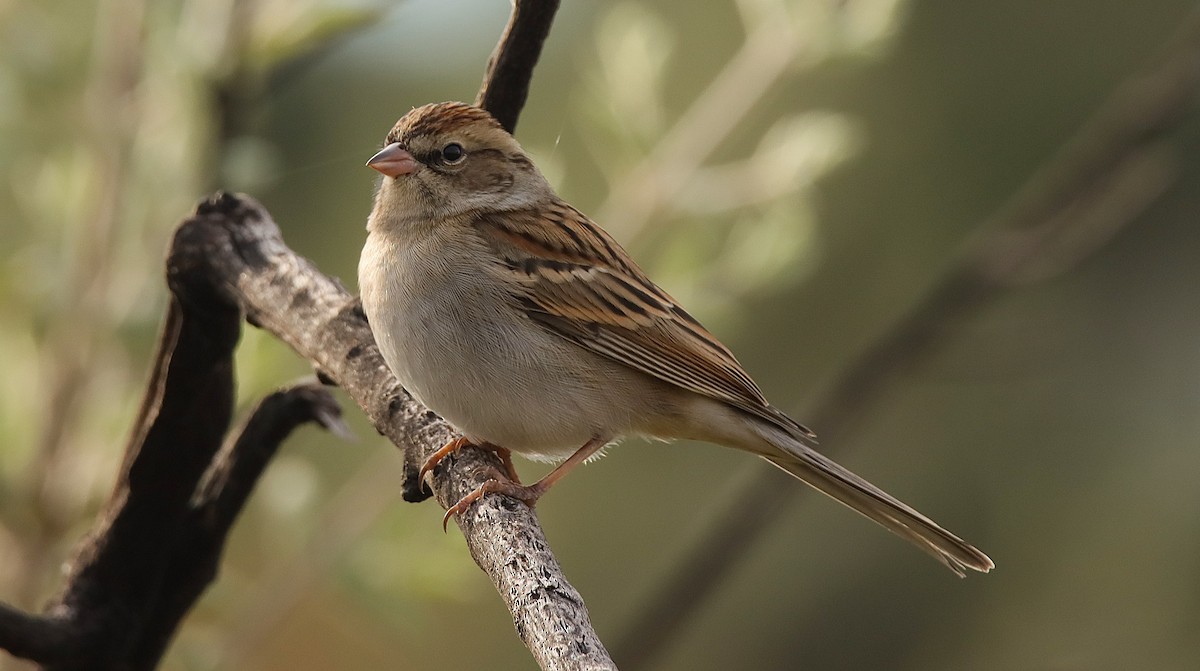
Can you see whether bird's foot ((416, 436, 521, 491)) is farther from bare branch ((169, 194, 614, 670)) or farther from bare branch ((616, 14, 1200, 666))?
bare branch ((616, 14, 1200, 666))

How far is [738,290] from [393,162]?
711 mm

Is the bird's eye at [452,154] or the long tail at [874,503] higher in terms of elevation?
the bird's eye at [452,154]

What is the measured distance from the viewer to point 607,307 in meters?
2.20

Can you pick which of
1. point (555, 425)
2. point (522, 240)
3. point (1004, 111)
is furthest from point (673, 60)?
point (555, 425)

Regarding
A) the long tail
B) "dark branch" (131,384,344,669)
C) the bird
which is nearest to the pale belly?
the bird

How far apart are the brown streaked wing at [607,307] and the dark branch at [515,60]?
0.25 meters

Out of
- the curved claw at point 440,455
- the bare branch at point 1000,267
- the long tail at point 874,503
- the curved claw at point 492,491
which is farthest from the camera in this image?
the bare branch at point 1000,267

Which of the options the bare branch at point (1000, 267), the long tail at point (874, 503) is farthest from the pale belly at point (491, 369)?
the bare branch at point (1000, 267)

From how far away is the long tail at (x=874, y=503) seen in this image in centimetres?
187

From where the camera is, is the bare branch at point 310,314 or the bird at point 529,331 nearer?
the bare branch at point 310,314

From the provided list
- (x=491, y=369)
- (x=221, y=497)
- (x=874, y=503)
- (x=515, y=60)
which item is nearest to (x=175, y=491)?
(x=221, y=497)

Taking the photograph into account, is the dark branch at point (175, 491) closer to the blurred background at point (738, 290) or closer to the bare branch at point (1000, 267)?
the blurred background at point (738, 290)

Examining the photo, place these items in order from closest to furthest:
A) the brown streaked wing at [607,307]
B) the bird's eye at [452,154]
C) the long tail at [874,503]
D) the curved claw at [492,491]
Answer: the curved claw at [492,491] < the long tail at [874,503] < the brown streaked wing at [607,307] < the bird's eye at [452,154]

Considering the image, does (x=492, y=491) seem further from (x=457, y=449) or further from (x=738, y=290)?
(x=738, y=290)
